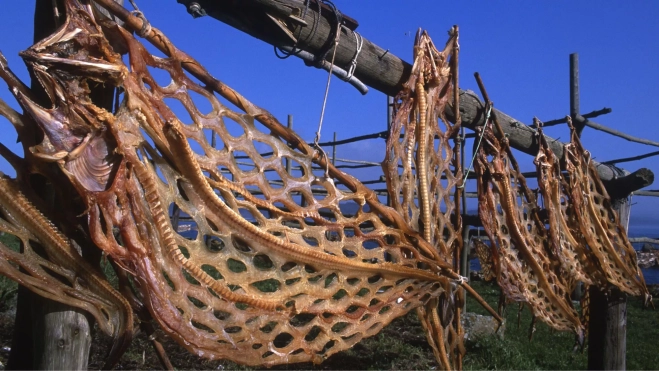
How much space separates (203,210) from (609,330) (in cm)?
284

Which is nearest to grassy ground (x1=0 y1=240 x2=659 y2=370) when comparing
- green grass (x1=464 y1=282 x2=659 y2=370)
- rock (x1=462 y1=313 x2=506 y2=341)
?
green grass (x1=464 y1=282 x2=659 y2=370)

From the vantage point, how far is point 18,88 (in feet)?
4.00

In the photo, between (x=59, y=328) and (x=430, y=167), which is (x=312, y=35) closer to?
(x=430, y=167)

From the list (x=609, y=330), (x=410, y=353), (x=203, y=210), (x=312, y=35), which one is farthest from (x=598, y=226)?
(x=203, y=210)

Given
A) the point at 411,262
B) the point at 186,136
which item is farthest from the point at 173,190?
the point at 411,262

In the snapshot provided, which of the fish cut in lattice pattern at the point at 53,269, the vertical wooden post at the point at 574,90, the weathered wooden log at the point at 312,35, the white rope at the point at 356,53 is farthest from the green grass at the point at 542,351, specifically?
the fish cut in lattice pattern at the point at 53,269

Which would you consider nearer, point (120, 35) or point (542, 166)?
point (120, 35)

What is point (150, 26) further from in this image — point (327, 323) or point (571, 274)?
point (571, 274)

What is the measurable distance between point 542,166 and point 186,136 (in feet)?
6.56

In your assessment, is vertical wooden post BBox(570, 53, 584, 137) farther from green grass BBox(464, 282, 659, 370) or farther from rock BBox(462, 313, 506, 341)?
rock BBox(462, 313, 506, 341)

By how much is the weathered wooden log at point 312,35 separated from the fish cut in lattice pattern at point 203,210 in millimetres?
356

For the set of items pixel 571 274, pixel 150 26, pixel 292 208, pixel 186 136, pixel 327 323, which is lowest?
pixel 327 323

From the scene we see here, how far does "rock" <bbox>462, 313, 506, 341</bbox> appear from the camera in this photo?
14.5ft

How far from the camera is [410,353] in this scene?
3.90m
